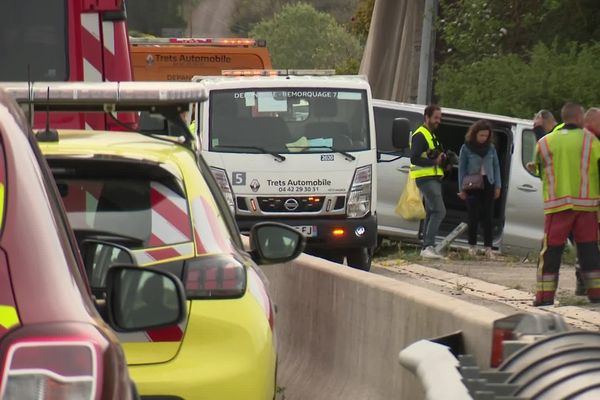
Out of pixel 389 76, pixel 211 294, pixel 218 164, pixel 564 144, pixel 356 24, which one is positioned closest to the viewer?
pixel 211 294

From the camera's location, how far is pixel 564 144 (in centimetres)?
1483

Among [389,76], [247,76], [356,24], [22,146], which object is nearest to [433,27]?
[389,76]

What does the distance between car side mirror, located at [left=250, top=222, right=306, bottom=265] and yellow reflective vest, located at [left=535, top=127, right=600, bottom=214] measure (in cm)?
763

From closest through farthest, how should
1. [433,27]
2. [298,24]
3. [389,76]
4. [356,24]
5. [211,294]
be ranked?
[211,294] → [433,27] → [389,76] → [356,24] → [298,24]

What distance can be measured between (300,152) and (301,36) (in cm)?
10728

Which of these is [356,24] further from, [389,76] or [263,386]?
[263,386]

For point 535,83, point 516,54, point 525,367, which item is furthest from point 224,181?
point 516,54

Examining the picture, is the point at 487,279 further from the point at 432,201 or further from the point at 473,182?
the point at 473,182

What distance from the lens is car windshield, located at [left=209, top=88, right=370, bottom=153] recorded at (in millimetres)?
18703

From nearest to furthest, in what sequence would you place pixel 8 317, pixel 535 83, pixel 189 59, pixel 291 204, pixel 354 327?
1. pixel 8 317
2. pixel 354 327
3. pixel 291 204
4. pixel 535 83
5. pixel 189 59

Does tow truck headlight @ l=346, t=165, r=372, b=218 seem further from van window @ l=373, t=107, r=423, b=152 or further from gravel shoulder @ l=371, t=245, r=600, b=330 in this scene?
van window @ l=373, t=107, r=423, b=152

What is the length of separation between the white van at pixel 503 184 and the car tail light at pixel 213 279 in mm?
14798

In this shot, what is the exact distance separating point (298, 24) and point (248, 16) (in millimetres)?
10671

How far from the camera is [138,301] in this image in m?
4.31
